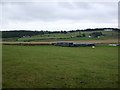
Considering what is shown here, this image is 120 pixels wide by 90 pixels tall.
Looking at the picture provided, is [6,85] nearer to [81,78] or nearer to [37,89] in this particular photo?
[37,89]

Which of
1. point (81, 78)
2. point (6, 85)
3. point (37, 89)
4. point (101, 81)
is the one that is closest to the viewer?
point (37, 89)

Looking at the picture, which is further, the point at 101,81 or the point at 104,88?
the point at 101,81

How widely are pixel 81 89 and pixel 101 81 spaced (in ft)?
4.87

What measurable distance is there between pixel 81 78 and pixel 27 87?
9.08 feet

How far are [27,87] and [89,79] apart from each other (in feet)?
9.93

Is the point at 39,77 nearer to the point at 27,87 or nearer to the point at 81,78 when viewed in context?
the point at 27,87

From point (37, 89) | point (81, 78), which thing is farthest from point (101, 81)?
point (37, 89)

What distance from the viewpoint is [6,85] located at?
5.73 metres

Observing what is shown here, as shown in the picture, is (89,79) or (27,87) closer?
(27,87)

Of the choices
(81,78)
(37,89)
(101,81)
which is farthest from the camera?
(81,78)

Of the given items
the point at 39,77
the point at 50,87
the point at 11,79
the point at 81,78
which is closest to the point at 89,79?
A: the point at 81,78

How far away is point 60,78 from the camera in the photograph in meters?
6.72

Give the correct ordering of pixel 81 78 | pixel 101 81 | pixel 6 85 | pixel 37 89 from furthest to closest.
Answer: pixel 81 78, pixel 101 81, pixel 6 85, pixel 37 89

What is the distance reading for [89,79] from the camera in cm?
659
